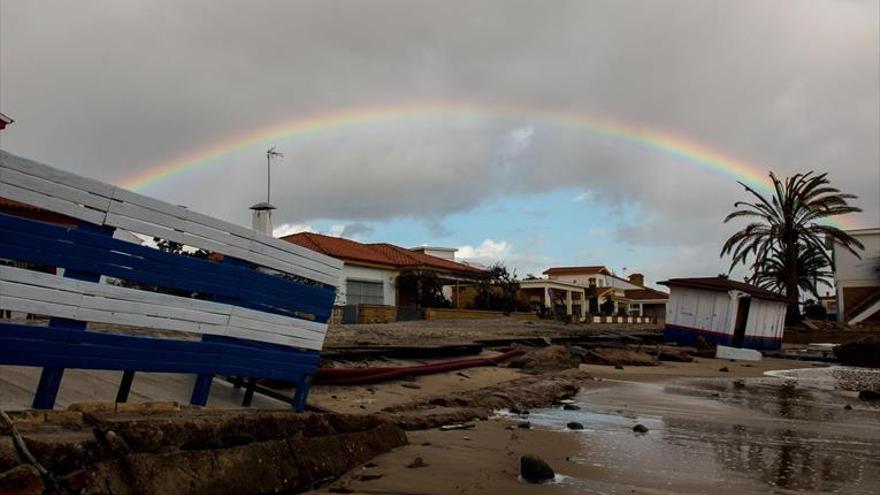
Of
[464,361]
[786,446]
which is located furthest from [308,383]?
[464,361]

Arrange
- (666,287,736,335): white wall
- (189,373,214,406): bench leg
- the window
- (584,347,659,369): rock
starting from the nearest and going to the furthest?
(189,373,214,406): bench leg
(584,347,659,369): rock
(666,287,736,335): white wall
the window

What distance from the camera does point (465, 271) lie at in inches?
1655

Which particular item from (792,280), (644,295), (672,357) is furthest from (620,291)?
(672,357)

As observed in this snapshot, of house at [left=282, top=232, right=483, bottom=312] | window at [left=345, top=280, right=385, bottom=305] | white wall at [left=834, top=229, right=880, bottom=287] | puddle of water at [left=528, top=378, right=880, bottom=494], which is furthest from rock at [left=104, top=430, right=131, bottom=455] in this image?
white wall at [left=834, top=229, right=880, bottom=287]

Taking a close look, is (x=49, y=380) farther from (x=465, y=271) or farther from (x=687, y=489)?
(x=465, y=271)

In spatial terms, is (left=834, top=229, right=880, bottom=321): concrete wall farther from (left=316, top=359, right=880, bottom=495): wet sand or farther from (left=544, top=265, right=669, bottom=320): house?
(left=316, top=359, right=880, bottom=495): wet sand

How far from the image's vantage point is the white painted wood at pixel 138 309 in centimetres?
338

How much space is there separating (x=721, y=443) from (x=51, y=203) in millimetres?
5477

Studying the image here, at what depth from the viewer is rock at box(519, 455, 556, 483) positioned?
14.1ft

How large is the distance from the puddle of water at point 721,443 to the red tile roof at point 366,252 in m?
26.8

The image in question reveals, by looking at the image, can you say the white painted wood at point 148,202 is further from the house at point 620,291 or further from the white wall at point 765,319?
the house at point 620,291

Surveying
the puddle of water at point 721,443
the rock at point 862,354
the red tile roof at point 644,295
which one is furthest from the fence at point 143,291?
the red tile roof at point 644,295

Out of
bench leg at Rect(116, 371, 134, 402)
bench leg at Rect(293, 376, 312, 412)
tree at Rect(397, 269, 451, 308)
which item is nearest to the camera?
bench leg at Rect(116, 371, 134, 402)

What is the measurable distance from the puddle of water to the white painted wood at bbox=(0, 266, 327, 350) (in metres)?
2.26
